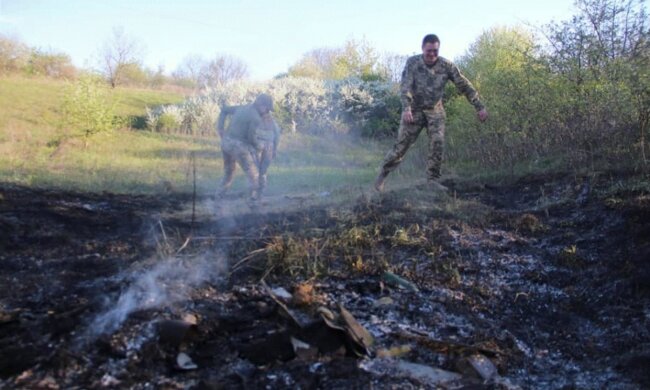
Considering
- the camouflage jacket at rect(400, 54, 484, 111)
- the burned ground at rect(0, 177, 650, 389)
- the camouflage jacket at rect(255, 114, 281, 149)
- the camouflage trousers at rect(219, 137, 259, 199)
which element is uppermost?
the camouflage jacket at rect(400, 54, 484, 111)

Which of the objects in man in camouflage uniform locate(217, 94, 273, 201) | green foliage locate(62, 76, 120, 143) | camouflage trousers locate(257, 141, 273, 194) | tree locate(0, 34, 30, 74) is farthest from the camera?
tree locate(0, 34, 30, 74)

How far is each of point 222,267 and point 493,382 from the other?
1.93 metres

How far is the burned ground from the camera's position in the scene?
268cm

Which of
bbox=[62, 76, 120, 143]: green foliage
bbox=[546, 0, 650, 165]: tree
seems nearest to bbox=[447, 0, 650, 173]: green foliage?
bbox=[546, 0, 650, 165]: tree

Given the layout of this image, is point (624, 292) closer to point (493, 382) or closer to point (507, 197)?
point (493, 382)

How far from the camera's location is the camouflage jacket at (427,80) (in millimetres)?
6707

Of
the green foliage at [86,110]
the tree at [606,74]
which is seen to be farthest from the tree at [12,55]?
the tree at [606,74]

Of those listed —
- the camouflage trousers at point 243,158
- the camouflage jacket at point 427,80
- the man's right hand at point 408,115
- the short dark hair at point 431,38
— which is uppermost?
the short dark hair at point 431,38

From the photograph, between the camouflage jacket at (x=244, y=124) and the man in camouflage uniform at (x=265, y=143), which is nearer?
the camouflage jacket at (x=244, y=124)

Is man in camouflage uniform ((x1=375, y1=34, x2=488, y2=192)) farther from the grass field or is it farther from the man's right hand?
the grass field

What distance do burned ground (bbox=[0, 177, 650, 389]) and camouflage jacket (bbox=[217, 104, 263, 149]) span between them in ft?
6.50

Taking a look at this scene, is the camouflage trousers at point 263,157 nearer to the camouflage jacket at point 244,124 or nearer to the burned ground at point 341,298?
the camouflage jacket at point 244,124

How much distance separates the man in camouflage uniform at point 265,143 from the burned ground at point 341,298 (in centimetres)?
201

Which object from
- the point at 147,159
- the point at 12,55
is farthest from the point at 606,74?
the point at 12,55
